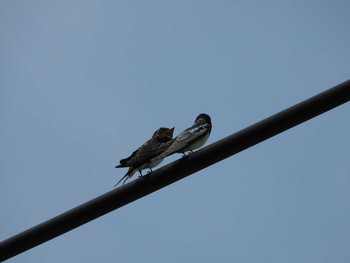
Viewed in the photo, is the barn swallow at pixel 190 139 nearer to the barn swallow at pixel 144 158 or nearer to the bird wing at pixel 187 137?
the bird wing at pixel 187 137

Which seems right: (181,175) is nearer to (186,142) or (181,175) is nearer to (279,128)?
(279,128)

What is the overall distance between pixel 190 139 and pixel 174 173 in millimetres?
2259

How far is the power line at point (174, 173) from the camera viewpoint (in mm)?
3748

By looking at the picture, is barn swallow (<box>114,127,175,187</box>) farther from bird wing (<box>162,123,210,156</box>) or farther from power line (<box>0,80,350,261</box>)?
power line (<box>0,80,350,261</box>)

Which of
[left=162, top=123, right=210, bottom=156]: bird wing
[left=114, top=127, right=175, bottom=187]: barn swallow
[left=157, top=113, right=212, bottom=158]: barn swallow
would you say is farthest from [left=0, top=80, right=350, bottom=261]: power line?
[left=114, top=127, right=175, bottom=187]: barn swallow

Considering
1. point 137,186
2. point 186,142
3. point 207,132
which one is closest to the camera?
point 137,186

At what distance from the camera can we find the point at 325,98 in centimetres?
373

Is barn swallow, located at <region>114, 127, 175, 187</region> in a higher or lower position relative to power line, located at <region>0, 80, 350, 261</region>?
higher

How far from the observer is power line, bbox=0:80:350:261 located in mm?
3748

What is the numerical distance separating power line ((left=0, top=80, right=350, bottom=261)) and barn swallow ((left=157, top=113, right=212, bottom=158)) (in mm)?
1748

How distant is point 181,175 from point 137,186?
28 cm

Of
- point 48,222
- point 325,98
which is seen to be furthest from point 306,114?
point 48,222

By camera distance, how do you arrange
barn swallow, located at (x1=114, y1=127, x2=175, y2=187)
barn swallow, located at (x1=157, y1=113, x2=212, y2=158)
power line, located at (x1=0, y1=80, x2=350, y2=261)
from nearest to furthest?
power line, located at (x1=0, y1=80, x2=350, y2=261) < barn swallow, located at (x1=157, y1=113, x2=212, y2=158) < barn swallow, located at (x1=114, y1=127, x2=175, y2=187)

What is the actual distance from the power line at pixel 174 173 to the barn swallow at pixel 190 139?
1748 mm
